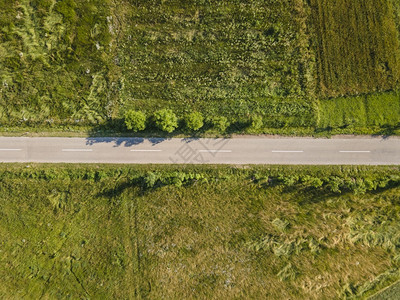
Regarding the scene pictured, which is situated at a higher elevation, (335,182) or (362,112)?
(362,112)

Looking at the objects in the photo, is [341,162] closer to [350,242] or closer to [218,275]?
[350,242]

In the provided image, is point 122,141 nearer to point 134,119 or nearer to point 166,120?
point 134,119

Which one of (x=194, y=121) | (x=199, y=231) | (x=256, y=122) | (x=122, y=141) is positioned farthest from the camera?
(x=122, y=141)

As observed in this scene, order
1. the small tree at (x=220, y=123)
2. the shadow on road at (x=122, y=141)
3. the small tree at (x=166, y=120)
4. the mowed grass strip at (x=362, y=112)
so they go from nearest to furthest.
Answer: the small tree at (x=166, y=120), the small tree at (x=220, y=123), the mowed grass strip at (x=362, y=112), the shadow on road at (x=122, y=141)

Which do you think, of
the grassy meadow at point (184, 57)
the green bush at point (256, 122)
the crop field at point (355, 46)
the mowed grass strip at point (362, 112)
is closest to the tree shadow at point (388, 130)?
the mowed grass strip at point (362, 112)

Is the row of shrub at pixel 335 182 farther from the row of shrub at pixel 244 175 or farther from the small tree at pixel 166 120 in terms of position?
the small tree at pixel 166 120

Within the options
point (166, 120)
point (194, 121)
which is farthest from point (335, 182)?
point (166, 120)
